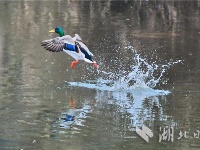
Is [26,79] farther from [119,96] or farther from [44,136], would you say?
[44,136]

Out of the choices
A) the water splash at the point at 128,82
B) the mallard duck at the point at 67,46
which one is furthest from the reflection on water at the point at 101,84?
the mallard duck at the point at 67,46

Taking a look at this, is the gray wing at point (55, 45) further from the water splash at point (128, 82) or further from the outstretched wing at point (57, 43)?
the water splash at point (128, 82)

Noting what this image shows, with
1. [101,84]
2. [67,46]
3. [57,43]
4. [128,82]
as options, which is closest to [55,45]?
[57,43]

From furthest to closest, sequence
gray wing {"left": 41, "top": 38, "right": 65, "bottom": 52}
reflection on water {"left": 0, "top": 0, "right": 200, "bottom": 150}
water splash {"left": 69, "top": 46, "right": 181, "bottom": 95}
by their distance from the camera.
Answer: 1. water splash {"left": 69, "top": 46, "right": 181, "bottom": 95}
2. gray wing {"left": 41, "top": 38, "right": 65, "bottom": 52}
3. reflection on water {"left": 0, "top": 0, "right": 200, "bottom": 150}

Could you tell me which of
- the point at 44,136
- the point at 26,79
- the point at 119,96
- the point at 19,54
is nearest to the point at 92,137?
the point at 44,136

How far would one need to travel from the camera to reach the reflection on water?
9.37m

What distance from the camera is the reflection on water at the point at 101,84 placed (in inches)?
369

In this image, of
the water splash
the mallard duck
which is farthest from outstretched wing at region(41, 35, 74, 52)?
the water splash

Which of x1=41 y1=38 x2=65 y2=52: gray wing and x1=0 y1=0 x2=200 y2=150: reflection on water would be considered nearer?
x1=0 y1=0 x2=200 y2=150: reflection on water

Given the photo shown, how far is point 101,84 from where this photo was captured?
13453 millimetres

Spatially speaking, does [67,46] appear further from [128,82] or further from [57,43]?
[128,82]

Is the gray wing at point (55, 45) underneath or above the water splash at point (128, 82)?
above

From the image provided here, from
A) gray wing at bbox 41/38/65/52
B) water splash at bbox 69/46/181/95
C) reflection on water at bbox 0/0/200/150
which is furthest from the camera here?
water splash at bbox 69/46/181/95

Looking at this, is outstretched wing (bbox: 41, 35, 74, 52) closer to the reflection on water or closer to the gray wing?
the gray wing
